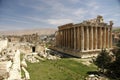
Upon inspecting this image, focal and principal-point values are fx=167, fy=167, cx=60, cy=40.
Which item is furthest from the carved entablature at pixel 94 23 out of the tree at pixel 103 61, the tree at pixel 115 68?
the tree at pixel 115 68

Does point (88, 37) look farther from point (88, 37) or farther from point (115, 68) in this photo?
point (115, 68)

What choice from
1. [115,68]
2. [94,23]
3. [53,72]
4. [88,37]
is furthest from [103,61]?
[94,23]

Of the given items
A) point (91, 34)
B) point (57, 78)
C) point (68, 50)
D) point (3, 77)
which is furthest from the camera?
point (68, 50)

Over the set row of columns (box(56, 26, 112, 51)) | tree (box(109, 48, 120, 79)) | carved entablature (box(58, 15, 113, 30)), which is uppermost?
carved entablature (box(58, 15, 113, 30))

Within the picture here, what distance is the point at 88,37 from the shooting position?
40.2 metres

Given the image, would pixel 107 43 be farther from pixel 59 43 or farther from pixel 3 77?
pixel 3 77

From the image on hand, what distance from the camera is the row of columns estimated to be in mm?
39594

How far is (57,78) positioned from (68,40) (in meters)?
30.4

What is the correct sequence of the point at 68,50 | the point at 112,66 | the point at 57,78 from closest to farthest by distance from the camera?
the point at 57,78 < the point at 112,66 < the point at 68,50

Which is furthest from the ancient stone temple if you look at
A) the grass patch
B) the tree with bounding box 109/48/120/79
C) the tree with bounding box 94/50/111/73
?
the grass patch

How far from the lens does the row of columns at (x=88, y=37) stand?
39.6m

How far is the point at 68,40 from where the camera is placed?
4838 cm

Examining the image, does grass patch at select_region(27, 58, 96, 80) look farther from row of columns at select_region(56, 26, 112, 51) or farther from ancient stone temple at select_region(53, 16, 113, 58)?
row of columns at select_region(56, 26, 112, 51)

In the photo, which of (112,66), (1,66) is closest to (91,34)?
(112,66)
